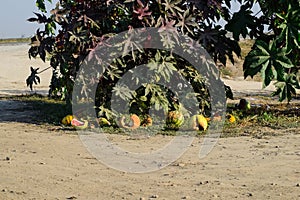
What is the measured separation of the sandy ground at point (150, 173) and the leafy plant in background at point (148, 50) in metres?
0.85

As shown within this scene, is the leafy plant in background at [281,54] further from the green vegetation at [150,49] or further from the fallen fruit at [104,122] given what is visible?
the fallen fruit at [104,122]

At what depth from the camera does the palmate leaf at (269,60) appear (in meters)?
7.32

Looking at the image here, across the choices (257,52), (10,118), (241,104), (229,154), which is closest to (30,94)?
(10,118)

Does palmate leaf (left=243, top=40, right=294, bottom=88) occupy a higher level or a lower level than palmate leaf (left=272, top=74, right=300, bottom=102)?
higher

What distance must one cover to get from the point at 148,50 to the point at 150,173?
2.63 metres

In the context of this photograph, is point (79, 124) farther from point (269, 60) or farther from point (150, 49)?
point (269, 60)

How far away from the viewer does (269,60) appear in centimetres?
738

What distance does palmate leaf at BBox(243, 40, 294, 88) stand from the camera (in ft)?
24.0

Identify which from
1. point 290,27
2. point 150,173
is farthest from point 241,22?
point 150,173

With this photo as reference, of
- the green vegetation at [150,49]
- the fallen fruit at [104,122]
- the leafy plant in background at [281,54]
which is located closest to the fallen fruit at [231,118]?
the green vegetation at [150,49]

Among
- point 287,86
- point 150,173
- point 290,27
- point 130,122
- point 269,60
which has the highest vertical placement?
point 290,27

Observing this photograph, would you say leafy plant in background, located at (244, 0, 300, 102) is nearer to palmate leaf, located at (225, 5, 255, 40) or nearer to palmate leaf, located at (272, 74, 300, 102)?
palmate leaf, located at (272, 74, 300, 102)

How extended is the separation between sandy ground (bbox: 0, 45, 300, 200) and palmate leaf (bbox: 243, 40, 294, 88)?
756 mm

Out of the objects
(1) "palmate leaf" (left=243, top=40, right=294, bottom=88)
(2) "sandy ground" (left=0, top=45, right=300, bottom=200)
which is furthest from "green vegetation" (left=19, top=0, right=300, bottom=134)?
(2) "sandy ground" (left=0, top=45, right=300, bottom=200)
